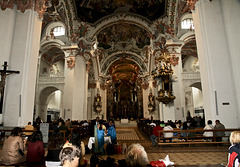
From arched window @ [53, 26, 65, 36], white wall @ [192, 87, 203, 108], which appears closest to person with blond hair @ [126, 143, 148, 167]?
arched window @ [53, 26, 65, 36]

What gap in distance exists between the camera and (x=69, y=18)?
14383 mm

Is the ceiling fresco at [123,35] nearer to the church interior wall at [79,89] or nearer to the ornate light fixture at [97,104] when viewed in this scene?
the church interior wall at [79,89]

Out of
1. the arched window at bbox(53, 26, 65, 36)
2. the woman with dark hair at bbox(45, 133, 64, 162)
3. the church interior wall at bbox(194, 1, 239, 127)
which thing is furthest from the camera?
the arched window at bbox(53, 26, 65, 36)

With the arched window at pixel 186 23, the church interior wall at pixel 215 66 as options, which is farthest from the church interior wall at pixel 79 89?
the church interior wall at pixel 215 66

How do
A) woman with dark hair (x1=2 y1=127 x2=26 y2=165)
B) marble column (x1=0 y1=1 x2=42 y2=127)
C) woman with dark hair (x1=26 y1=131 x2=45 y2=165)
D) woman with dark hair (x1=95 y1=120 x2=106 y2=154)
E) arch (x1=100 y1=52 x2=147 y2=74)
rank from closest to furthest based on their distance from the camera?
woman with dark hair (x1=26 y1=131 x2=45 y2=165) → woman with dark hair (x1=2 y1=127 x2=26 y2=165) → woman with dark hair (x1=95 y1=120 x2=106 y2=154) → marble column (x1=0 y1=1 x2=42 y2=127) → arch (x1=100 y1=52 x2=147 y2=74)

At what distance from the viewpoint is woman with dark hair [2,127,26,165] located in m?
3.28

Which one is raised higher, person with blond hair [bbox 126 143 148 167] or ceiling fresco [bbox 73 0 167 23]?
ceiling fresco [bbox 73 0 167 23]

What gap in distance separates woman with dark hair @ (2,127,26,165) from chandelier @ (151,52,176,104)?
379 inches

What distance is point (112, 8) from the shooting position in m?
16.3

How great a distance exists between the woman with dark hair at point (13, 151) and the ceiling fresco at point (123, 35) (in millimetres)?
17087

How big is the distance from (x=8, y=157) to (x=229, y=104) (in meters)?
6.66

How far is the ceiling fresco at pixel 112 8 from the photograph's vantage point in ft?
48.5

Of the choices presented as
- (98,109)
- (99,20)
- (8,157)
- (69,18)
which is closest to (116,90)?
(98,109)

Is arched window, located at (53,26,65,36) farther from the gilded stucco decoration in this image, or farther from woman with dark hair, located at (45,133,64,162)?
woman with dark hair, located at (45,133,64,162)
